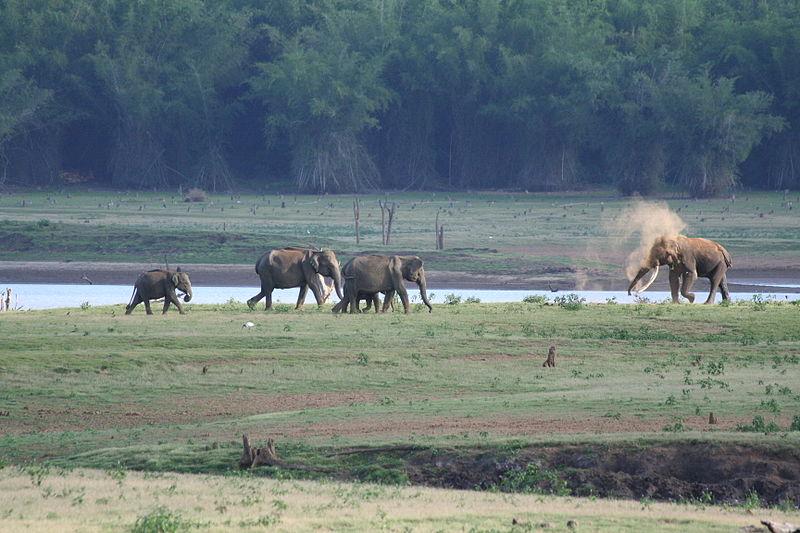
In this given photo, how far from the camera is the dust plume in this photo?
34353 millimetres

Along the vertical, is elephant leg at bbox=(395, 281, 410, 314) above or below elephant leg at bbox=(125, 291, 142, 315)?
above

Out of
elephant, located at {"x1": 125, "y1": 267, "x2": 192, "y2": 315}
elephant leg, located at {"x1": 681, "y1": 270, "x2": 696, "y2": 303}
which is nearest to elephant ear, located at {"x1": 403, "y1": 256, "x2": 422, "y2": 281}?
elephant, located at {"x1": 125, "y1": 267, "x2": 192, "y2": 315}

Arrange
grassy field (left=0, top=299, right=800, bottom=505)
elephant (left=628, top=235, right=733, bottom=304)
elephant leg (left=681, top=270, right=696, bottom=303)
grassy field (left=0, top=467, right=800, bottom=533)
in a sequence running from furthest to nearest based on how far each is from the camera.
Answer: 1. elephant leg (left=681, top=270, right=696, bottom=303)
2. elephant (left=628, top=235, right=733, bottom=304)
3. grassy field (left=0, top=299, right=800, bottom=505)
4. grassy field (left=0, top=467, right=800, bottom=533)

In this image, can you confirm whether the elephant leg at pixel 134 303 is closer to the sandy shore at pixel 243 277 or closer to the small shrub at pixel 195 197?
the sandy shore at pixel 243 277

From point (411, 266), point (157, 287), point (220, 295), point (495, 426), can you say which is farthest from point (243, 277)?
point (495, 426)

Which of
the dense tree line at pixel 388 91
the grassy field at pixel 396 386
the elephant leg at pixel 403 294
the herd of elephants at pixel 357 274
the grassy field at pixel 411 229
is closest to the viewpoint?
the grassy field at pixel 396 386

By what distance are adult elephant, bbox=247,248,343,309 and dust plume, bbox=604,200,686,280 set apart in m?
6.19

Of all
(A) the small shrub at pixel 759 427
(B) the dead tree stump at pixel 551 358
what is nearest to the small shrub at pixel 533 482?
(A) the small shrub at pixel 759 427

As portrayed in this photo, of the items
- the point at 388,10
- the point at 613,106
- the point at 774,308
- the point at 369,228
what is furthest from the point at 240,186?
the point at 774,308

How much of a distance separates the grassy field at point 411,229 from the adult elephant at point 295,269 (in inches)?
579

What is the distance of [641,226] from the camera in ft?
170

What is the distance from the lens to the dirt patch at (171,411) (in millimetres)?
19719

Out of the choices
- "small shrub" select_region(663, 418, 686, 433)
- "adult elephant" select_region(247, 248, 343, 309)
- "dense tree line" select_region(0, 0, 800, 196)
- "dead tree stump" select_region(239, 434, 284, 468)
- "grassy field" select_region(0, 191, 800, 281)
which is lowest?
"grassy field" select_region(0, 191, 800, 281)

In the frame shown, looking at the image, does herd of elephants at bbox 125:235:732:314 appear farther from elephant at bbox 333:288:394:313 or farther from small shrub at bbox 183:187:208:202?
small shrub at bbox 183:187:208:202
